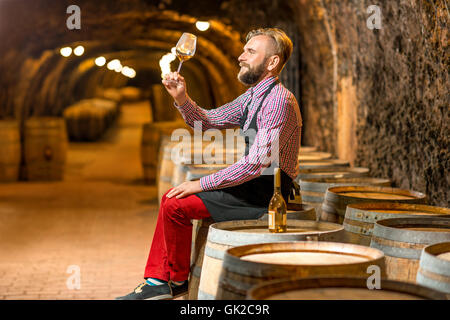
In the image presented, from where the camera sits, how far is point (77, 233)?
6.88 meters

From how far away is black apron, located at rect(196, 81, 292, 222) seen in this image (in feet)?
10.5

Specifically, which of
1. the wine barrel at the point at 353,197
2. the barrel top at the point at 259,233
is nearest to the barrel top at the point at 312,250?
the barrel top at the point at 259,233

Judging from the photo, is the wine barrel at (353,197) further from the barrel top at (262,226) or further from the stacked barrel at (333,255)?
the barrel top at (262,226)

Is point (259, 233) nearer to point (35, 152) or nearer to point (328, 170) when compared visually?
point (328, 170)

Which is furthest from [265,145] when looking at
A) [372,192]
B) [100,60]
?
[100,60]

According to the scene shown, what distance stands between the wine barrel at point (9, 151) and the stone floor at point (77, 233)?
39 cm

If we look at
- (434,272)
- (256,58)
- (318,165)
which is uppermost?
(256,58)

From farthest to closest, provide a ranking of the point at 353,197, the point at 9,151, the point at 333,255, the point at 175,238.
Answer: the point at 9,151, the point at 353,197, the point at 175,238, the point at 333,255

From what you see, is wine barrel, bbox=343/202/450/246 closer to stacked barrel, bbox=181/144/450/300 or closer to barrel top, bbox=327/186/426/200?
stacked barrel, bbox=181/144/450/300

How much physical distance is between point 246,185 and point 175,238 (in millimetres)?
424

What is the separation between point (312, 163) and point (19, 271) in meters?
2.40

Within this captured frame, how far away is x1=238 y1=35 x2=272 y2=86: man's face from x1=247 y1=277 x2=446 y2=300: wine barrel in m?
1.62

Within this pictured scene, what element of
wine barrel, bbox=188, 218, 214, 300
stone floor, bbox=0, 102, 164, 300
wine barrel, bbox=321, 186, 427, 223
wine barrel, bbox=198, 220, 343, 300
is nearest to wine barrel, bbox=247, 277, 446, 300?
wine barrel, bbox=198, 220, 343, 300
